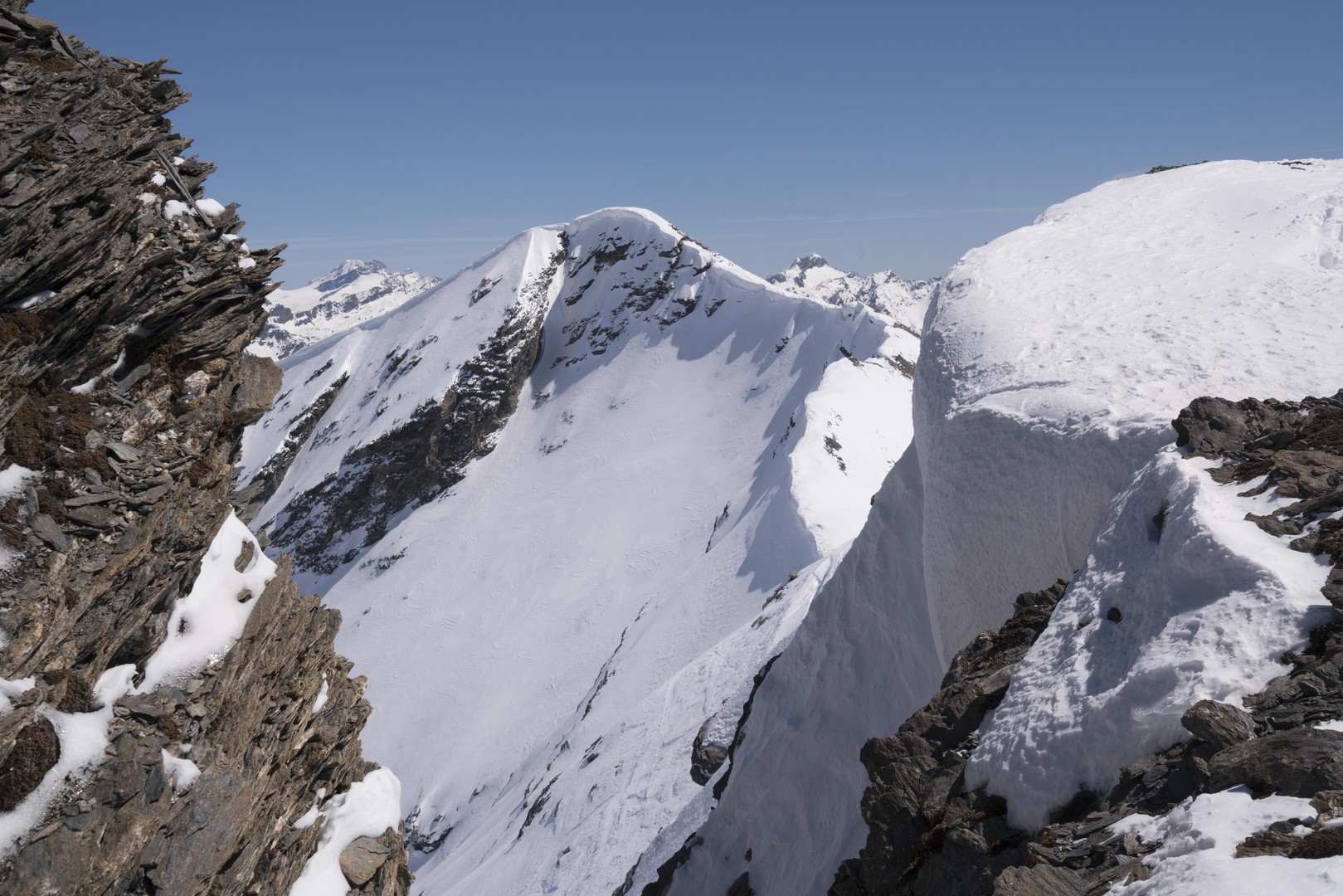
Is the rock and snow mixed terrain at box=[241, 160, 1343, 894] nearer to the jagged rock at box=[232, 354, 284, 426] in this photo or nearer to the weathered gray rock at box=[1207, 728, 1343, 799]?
the weathered gray rock at box=[1207, 728, 1343, 799]

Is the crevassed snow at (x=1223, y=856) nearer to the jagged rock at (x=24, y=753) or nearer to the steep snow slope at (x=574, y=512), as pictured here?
the jagged rock at (x=24, y=753)

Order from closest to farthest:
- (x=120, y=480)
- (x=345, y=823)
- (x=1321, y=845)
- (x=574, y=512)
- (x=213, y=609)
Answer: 1. (x=1321, y=845)
2. (x=120, y=480)
3. (x=213, y=609)
4. (x=345, y=823)
5. (x=574, y=512)

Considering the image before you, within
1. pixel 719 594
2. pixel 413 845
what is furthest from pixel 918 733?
pixel 413 845

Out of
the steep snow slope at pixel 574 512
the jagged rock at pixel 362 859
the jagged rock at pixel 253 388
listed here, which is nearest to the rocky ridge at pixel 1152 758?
the jagged rock at pixel 362 859

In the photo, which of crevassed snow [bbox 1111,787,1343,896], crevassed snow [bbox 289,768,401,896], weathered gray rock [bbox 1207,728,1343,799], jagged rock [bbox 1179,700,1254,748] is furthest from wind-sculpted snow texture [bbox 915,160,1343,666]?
crevassed snow [bbox 289,768,401,896]

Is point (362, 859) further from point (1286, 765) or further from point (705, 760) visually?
point (1286, 765)

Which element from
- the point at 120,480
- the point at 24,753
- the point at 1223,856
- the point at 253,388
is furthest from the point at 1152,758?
the point at 253,388
